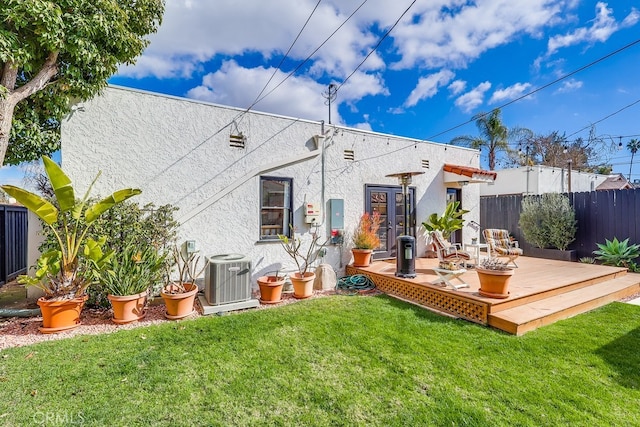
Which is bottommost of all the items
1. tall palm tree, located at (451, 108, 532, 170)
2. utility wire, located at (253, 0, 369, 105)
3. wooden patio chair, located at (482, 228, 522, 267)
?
wooden patio chair, located at (482, 228, 522, 267)

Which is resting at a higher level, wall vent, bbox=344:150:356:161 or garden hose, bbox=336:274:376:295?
wall vent, bbox=344:150:356:161

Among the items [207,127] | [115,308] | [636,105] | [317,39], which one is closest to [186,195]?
[207,127]

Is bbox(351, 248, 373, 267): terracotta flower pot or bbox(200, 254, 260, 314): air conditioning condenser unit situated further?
bbox(351, 248, 373, 267): terracotta flower pot

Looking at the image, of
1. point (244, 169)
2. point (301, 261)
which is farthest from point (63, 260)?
point (301, 261)

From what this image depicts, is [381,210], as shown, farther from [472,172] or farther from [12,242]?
[12,242]

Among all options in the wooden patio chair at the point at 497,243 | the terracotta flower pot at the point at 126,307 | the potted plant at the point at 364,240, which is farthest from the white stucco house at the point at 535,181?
the terracotta flower pot at the point at 126,307

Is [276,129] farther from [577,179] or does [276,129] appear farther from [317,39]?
[577,179]

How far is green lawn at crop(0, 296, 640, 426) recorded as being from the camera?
8.80ft

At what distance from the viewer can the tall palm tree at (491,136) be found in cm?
1831

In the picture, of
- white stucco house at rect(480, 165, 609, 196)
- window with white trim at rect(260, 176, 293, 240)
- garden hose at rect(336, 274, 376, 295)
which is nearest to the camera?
garden hose at rect(336, 274, 376, 295)

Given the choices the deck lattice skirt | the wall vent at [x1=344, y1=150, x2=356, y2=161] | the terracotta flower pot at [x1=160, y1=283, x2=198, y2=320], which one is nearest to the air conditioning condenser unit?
the terracotta flower pot at [x1=160, y1=283, x2=198, y2=320]

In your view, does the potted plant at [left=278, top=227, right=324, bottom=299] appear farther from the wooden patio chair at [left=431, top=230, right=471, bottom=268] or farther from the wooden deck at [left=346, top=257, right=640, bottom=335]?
the wooden patio chair at [left=431, top=230, right=471, bottom=268]

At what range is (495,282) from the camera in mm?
5137

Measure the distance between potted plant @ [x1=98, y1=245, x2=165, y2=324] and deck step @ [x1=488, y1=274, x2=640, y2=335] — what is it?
622cm
